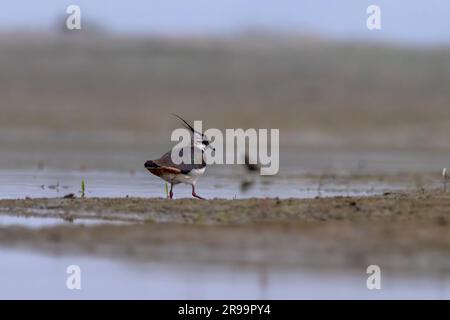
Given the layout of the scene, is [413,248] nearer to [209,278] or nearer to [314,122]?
[209,278]

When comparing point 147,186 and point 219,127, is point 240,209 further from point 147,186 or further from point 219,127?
point 219,127

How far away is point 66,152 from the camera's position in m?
27.6

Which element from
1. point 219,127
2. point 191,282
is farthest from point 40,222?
point 219,127

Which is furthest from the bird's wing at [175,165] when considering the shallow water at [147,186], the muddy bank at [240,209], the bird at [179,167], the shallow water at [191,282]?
the shallow water at [191,282]

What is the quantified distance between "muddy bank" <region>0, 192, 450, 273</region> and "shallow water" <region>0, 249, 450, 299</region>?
1.26 feet

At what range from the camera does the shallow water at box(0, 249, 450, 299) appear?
33.6 ft

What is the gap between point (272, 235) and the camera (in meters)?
12.2

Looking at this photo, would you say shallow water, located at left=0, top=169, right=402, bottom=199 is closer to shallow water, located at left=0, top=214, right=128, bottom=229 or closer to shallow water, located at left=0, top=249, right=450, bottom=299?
shallow water, located at left=0, top=214, right=128, bottom=229

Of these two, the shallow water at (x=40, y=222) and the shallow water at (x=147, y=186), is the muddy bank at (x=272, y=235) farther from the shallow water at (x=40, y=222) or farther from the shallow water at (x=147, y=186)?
the shallow water at (x=147, y=186)

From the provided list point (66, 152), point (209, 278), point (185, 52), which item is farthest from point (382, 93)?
point (209, 278)

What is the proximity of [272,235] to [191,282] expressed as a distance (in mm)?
1780

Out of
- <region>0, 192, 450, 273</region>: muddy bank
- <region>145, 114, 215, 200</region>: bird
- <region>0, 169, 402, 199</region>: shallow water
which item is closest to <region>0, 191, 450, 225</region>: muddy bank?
<region>0, 192, 450, 273</region>: muddy bank

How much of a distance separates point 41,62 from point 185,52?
6.57m

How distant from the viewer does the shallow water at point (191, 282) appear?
10.2 meters
